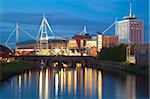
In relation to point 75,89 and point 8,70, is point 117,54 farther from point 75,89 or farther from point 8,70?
point 75,89

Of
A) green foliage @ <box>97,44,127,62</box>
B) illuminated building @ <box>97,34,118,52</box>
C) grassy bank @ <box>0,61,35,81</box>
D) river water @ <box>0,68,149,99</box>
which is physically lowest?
river water @ <box>0,68,149,99</box>

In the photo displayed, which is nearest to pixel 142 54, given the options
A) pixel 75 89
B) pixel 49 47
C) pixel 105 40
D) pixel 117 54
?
pixel 117 54

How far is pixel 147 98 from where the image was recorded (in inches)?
498

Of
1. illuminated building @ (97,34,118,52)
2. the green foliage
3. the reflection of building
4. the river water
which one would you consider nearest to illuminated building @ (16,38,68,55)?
illuminated building @ (97,34,118,52)

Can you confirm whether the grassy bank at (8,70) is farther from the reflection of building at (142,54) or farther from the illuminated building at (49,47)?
the illuminated building at (49,47)

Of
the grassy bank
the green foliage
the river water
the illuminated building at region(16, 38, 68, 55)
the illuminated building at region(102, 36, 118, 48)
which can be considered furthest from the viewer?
the illuminated building at region(102, 36, 118, 48)

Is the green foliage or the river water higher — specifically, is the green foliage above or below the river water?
above

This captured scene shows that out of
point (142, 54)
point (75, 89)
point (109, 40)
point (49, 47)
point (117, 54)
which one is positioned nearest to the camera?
point (75, 89)

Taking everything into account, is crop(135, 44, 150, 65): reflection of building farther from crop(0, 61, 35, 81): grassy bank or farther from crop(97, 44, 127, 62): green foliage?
crop(0, 61, 35, 81): grassy bank

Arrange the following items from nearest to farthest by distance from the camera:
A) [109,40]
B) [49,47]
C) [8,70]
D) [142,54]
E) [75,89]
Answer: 1. [75,89]
2. [8,70]
3. [142,54]
4. [49,47]
5. [109,40]

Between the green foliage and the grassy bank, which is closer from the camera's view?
the grassy bank

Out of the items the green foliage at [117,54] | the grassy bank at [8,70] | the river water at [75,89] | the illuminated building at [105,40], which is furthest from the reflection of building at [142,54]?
the illuminated building at [105,40]

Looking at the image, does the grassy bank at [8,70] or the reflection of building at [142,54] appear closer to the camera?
the grassy bank at [8,70]

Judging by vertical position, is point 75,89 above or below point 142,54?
below
